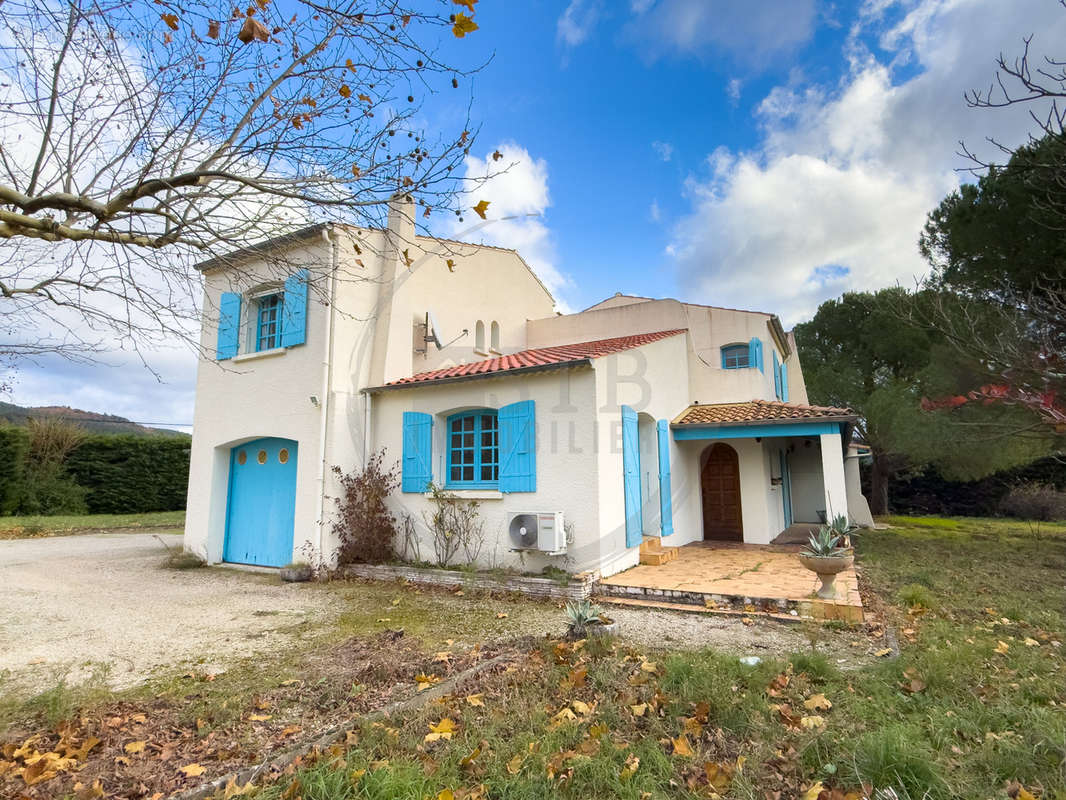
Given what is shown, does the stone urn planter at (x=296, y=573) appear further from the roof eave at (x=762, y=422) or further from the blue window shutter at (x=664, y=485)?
the roof eave at (x=762, y=422)

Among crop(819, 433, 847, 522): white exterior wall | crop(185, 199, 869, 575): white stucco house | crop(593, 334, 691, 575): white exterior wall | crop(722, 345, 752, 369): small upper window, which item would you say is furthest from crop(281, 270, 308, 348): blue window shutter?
crop(722, 345, 752, 369): small upper window

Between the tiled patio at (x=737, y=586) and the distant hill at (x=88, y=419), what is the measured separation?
64.2 feet

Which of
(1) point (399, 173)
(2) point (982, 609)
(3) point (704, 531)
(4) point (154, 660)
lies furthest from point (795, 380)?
(4) point (154, 660)

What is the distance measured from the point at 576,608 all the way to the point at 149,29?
618 cm

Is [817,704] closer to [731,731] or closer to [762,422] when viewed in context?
[731,731]

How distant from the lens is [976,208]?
11.3 meters

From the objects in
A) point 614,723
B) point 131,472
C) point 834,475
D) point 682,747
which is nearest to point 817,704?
point 682,747

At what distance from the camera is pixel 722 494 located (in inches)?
532

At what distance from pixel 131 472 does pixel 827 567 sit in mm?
24545

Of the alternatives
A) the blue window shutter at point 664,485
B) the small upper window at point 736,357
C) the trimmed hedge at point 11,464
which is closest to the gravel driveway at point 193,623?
the blue window shutter at point 664,485

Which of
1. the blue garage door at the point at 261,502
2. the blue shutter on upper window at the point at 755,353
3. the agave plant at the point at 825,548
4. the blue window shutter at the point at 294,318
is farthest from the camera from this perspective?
the blue shutter on upper window at the point at 755,353

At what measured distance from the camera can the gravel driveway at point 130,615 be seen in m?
5.32

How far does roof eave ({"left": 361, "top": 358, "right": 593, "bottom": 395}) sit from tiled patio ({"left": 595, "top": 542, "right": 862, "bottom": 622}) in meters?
3.32

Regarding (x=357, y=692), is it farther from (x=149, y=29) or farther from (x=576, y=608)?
(x=149, y=29)
